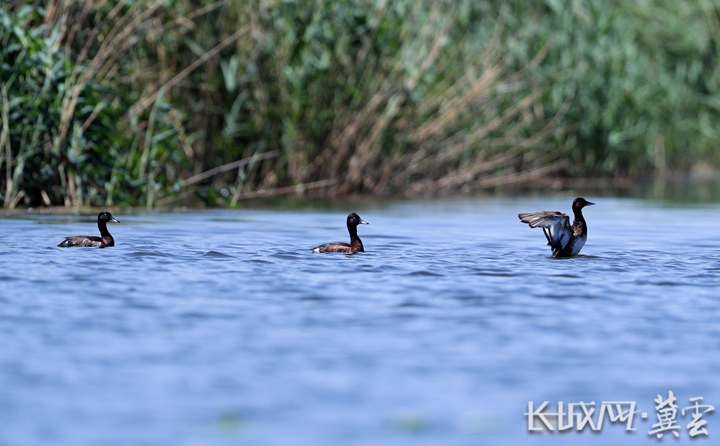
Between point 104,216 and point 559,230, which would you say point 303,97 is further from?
point 559,230

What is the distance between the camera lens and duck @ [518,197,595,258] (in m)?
9.20

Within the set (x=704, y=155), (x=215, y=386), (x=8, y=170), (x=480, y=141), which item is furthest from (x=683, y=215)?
(x=704, y=155)

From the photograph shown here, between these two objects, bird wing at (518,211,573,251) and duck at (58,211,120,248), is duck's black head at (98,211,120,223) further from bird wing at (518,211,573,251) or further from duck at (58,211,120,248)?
bird wing at (518,211,573,251)

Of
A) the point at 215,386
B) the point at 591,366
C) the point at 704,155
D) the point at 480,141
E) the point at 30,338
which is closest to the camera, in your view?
the point at 215,386

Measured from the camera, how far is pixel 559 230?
30.3 ft

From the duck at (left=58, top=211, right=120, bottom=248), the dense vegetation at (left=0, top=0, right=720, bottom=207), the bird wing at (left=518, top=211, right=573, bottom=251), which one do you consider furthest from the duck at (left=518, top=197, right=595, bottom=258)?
the dense vegetation at (left=0, top=0, right=720, bottom=207)

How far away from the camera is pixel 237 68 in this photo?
49.9 feet

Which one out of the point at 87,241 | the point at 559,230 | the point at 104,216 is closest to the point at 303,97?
the point at 104,216

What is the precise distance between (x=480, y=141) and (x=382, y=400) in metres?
13.9

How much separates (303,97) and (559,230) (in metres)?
6.83

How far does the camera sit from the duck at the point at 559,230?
9.20m

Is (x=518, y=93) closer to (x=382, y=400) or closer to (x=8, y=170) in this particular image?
(x=8, y=170)

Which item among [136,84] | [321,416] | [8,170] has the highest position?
[136,84]

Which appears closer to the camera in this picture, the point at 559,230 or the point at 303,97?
the point at 559,230
